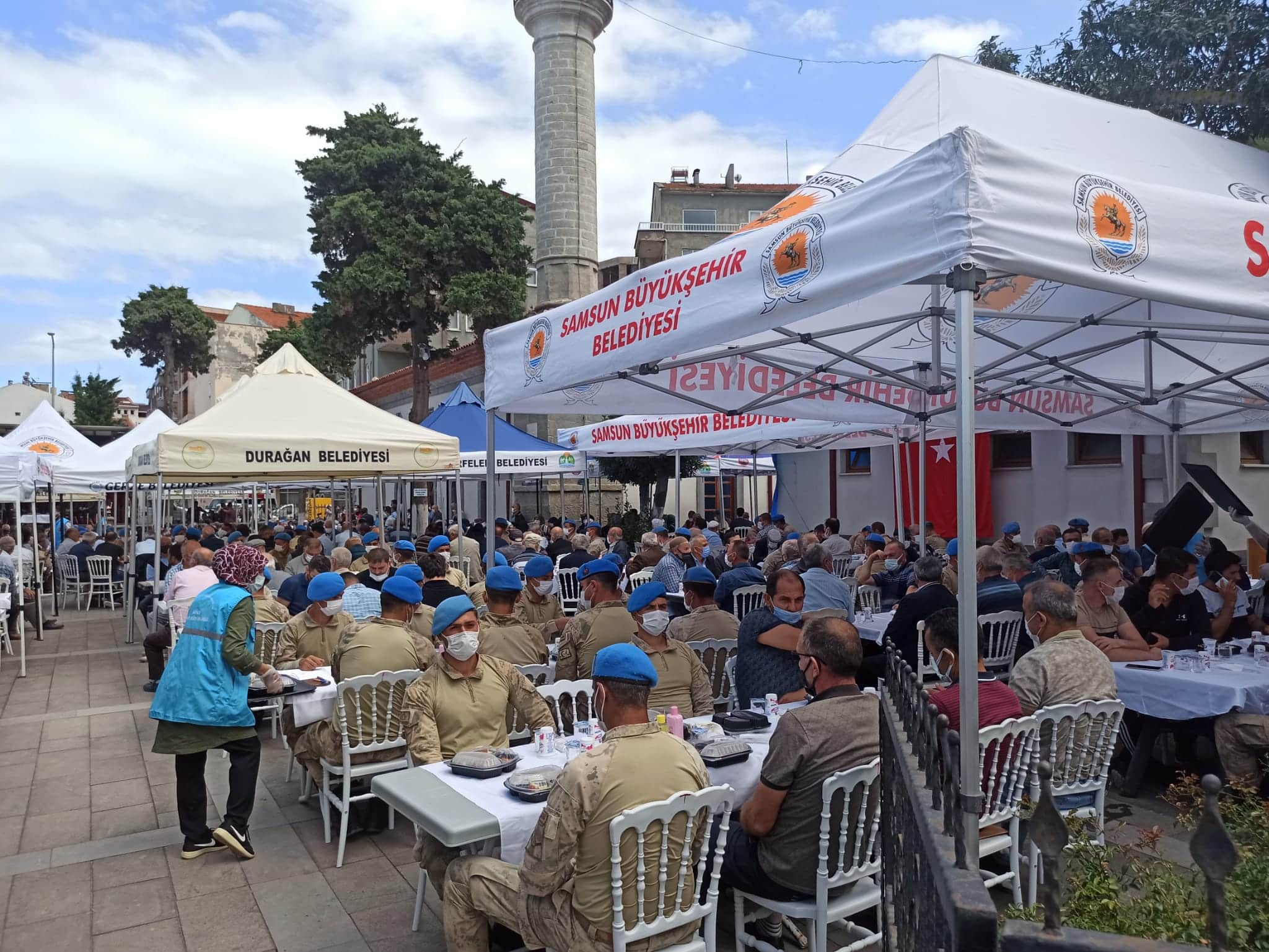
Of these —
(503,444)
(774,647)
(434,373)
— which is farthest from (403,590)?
(434,373)

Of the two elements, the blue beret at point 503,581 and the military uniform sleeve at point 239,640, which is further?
the blue beret at point 503,581

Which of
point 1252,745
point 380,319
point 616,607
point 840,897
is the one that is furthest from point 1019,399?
point 380,319

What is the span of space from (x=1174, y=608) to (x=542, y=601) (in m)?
4.78

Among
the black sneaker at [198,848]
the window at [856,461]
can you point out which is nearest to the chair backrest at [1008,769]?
the black sneaker at [198,848]

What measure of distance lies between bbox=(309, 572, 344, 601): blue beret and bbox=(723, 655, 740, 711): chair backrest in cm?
271

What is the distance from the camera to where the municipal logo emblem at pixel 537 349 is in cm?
607

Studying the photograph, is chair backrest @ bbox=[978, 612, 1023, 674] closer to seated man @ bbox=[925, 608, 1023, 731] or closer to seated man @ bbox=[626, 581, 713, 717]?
seated man @ bbox=[925, 608, 1023, 731]

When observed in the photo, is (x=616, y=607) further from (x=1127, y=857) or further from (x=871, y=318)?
(x=1127, y=857)

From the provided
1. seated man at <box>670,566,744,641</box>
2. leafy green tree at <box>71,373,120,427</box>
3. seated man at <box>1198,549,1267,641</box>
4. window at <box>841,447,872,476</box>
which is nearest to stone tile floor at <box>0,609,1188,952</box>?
seated man at <box>1198,549,1267,641</box>

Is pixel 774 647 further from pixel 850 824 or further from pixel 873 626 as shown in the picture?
pixel 873 626

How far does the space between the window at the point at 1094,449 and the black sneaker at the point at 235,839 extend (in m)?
14.6

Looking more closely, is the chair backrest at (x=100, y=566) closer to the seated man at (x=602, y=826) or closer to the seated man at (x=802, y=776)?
the seated man at (x=602, y=826)

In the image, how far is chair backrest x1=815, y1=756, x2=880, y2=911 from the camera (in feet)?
10.3

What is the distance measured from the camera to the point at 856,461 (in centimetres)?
2138
